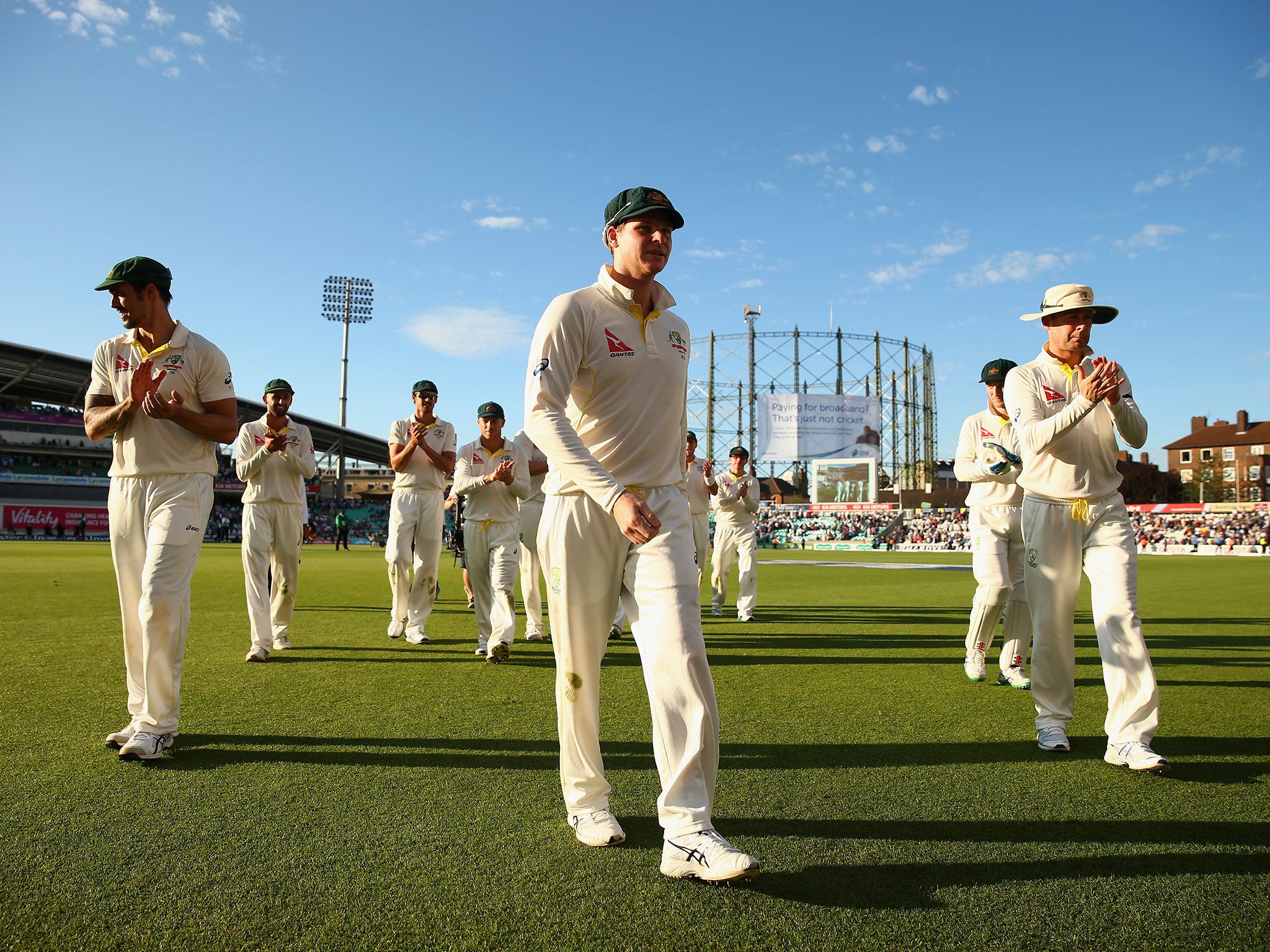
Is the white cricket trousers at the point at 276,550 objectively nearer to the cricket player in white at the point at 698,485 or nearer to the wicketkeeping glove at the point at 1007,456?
the cricket player in white at the point at 698,485

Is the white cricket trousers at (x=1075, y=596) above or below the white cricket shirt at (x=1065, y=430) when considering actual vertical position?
below

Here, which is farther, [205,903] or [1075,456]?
[1075,456]

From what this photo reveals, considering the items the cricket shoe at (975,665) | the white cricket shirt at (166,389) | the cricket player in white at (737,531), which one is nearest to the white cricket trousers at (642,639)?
the white cricket shirt at (166,389)

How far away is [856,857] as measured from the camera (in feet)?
9.21

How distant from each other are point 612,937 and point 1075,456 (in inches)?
139

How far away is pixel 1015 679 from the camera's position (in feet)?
20.4

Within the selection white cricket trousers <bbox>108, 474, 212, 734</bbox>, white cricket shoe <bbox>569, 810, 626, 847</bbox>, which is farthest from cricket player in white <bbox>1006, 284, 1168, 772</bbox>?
white cricket trousers <bbox>108, 474, 212, 734</bbox>

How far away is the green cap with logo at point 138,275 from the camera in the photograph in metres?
4.18

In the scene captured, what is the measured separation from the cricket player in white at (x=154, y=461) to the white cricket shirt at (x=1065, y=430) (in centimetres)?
426

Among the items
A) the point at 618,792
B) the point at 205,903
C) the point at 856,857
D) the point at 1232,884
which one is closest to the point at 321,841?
the point at 205,903

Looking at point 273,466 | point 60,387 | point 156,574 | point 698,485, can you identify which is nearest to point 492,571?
point 273,466

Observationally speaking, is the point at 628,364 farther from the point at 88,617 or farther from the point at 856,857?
the point at 88,617

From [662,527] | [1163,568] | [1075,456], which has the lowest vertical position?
[1163,568]

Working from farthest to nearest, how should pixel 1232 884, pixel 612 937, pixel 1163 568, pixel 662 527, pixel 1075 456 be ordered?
pixel 1163 568, pixel 1075 456, pixel 662 527, pixel 1232 884, pixel 612 937
